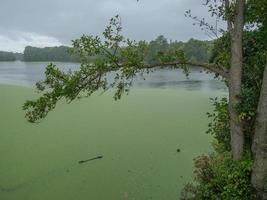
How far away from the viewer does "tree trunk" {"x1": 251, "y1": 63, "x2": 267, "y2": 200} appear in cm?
314

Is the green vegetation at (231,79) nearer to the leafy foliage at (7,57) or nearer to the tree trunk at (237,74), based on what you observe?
the tree trunk at (237,74)

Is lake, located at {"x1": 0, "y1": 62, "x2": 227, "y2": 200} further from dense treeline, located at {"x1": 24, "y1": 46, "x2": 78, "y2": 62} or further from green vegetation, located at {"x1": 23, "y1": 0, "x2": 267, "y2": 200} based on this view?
dense treeline, located at {"x1": 24, "y1": 46, "x2": 78, "y2": 62}

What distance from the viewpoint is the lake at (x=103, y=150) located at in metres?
4.56

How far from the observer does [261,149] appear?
318cm

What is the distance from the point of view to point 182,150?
19.7 feet

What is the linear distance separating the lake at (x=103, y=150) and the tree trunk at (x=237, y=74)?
1.24 meters

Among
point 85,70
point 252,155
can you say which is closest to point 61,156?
point 85,70

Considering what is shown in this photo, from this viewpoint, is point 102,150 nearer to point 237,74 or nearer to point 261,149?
point 237,74

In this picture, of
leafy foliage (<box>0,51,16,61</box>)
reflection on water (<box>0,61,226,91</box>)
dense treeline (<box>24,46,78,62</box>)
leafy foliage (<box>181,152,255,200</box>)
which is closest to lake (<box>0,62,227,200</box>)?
leafy foliage (<box>181,152,255,200</box>)

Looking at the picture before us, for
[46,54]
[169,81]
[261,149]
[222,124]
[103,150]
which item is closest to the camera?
[261,149]

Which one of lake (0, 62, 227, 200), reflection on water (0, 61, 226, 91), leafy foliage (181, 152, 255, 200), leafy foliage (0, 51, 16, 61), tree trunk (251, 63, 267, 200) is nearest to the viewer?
tree trunk (251, 63, 267, 200)

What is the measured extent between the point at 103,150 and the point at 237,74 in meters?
3.05

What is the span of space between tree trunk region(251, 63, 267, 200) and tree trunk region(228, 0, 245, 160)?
0.63 ft

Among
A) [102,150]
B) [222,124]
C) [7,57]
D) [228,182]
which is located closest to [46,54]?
[7,57]
